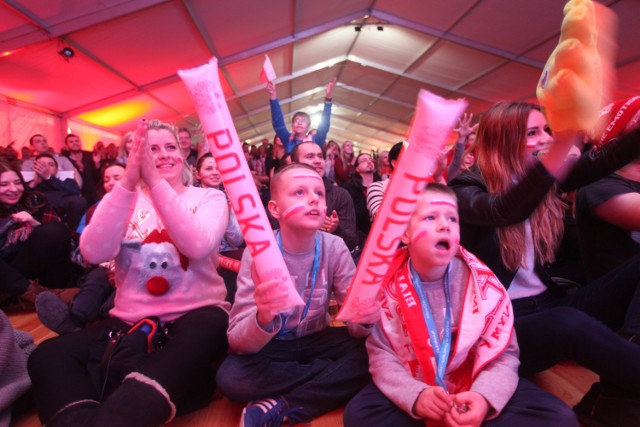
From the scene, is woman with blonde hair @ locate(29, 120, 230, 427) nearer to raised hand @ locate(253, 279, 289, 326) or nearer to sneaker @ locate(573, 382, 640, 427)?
raised hand @ locate(253, 279, 289, 326)

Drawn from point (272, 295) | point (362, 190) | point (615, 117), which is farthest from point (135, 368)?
point (362, 190)

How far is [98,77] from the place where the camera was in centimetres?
559

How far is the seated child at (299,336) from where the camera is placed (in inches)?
43.6

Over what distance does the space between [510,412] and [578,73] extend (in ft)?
2.69

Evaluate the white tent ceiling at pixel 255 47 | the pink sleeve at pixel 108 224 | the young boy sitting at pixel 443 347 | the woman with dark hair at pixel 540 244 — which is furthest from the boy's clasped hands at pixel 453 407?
the white tent ceiling at pixel 255 47

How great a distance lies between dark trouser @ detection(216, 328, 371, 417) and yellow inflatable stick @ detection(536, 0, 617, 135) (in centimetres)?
91

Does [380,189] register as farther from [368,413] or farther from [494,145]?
[368,413]

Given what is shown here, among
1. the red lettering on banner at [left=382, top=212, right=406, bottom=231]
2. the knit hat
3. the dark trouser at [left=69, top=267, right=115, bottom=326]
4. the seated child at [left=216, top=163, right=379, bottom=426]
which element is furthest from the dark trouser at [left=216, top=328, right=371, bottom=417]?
the knit hat

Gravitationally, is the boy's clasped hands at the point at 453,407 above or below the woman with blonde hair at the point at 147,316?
below

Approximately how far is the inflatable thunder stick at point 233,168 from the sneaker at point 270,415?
424 mm

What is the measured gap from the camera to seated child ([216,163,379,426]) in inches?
43.6

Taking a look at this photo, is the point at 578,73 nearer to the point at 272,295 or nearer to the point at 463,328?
the point at 463,328

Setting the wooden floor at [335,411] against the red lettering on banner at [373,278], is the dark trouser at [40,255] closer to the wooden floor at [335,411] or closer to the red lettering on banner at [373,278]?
the wooden floor at [335,411]

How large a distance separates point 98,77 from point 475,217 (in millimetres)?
6166
